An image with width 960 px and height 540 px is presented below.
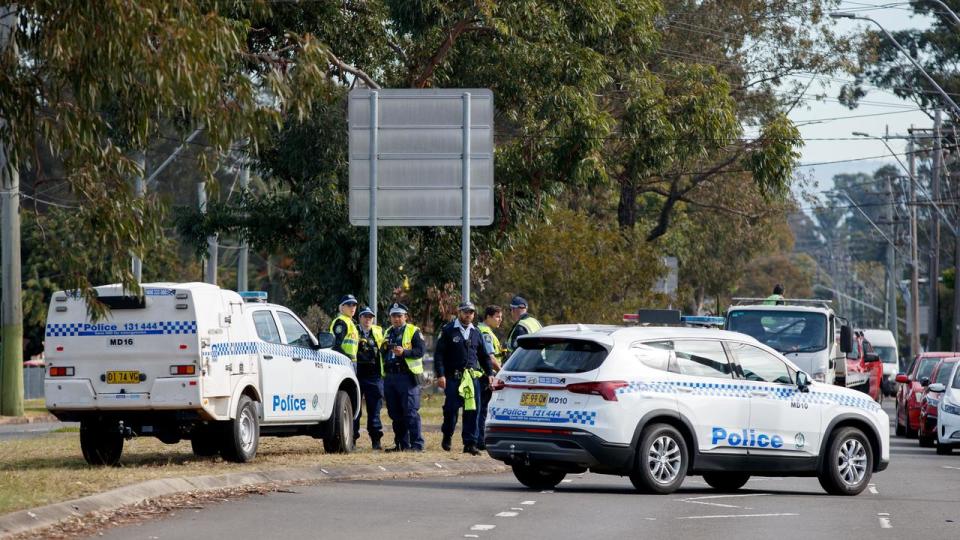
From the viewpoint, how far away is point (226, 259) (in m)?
78.6

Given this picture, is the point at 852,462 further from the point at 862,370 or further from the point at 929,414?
the point at 862,370

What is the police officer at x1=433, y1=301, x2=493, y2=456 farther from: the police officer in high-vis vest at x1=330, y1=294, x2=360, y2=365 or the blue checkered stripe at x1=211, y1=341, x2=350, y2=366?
the blue checkered stripe at x1=211, y1=341, x2=350, y2=366

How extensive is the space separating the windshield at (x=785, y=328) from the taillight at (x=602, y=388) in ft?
44.5

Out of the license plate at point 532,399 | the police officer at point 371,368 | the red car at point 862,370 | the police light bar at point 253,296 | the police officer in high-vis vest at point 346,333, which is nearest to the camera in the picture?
the license plate at point 532,399

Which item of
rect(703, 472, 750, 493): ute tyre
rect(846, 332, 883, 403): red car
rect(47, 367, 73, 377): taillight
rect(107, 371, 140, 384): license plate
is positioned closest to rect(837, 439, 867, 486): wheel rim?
rect(703, 472, 750, 493): ute tyre

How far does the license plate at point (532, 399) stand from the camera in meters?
15.9

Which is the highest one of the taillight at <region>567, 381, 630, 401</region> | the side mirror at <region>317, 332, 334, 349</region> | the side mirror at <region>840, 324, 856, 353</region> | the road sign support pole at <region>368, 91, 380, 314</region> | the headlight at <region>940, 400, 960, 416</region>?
the road sign support pole at <region>368, 91, 380, 314</region>

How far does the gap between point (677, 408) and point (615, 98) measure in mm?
17969

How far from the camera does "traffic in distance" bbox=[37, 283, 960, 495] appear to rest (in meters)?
15.8

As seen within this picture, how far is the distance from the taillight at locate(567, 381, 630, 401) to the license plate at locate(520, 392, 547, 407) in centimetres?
40

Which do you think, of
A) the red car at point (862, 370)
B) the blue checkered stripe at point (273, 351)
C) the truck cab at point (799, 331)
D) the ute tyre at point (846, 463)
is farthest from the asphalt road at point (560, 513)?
the red car at point (862, 370)

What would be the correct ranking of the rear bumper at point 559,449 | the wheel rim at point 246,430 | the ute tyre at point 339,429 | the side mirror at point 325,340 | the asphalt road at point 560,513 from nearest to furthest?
the asphalt road at point 560,513 < the rear bumper at point 559,449 < the wheel rim at point 246,430 < the side mirror at point 325,340 < the ute tyre at point 339,429

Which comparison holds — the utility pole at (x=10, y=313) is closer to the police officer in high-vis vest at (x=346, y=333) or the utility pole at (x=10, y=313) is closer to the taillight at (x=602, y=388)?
the police officer in high-vis vest at (x=346, y=333)

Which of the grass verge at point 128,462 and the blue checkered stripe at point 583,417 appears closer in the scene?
the grass verge at point 128,462
